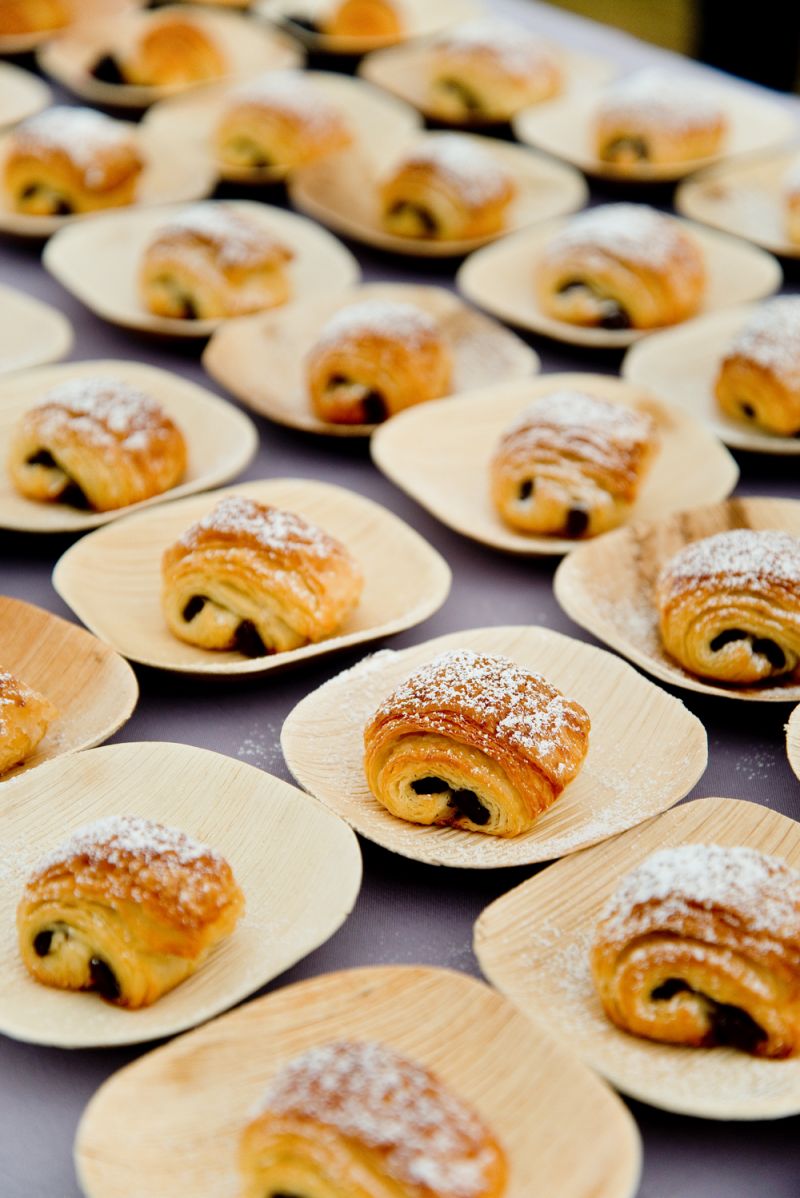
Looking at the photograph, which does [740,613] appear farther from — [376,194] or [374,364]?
[376,194]

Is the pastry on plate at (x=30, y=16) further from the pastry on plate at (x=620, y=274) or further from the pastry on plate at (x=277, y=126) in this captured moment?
the pastry on plate at (x=620, y=274)

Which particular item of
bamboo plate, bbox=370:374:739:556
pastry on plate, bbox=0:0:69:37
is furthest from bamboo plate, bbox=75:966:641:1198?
pastry on plate, bbox=0:0:69:37

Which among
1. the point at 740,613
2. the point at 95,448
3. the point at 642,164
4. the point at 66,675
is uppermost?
the point at 642,164

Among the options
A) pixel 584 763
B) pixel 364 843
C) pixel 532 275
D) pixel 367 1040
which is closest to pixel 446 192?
pixel 532 275

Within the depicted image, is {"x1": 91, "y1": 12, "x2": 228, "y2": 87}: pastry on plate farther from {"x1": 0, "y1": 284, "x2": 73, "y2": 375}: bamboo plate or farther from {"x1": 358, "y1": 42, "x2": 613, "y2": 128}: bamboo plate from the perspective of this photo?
{"x1": 0, "y1": 284, "x2": 73, "y2": 375}: bamboo plate

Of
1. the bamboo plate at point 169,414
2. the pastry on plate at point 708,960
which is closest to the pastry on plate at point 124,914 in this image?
the pastry on plate at point 708,960

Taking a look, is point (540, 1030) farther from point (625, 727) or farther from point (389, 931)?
point (625, 727)

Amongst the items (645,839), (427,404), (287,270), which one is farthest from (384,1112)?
(287,270)
